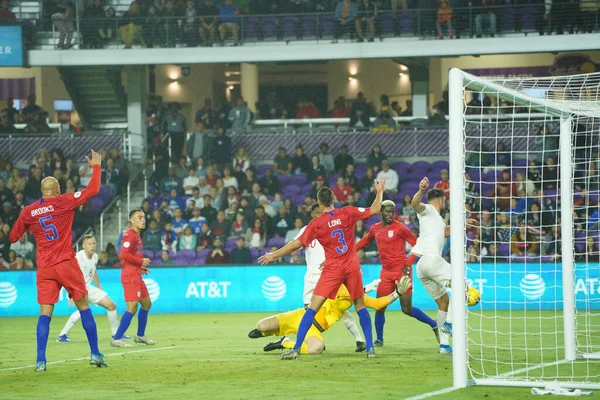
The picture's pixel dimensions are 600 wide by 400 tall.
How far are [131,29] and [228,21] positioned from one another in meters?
2.77

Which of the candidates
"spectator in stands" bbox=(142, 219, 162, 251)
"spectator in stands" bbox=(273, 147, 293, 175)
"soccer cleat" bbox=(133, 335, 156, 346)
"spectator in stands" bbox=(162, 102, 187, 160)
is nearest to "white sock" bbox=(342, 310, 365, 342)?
"soccer cleat" bbox=(133, 335, 156, 346)

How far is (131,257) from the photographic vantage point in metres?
14.1

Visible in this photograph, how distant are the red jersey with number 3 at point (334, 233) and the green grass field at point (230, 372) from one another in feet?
3.92

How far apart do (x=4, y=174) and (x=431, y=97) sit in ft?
48.7

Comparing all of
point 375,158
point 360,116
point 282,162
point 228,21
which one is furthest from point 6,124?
point 375,158

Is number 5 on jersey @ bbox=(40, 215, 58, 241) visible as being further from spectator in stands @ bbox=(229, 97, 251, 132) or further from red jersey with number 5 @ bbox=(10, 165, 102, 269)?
spectator in stands @ bbox=(229, 97, 251, 132)

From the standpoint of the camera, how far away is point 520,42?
2578 cm

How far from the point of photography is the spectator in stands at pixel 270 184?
2553 centimetres

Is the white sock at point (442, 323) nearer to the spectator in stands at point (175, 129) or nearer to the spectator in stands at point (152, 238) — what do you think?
the spectator in stands at point (152, 238)

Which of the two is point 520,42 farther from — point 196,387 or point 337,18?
point 196,387

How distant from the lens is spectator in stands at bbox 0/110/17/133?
28.8 metres

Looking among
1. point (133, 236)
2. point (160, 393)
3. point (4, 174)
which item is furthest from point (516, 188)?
point (160, 393)

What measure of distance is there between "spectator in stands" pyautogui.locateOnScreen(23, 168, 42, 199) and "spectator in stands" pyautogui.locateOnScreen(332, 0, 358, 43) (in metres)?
9.00

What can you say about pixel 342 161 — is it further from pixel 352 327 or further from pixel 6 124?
pixel 352 327
